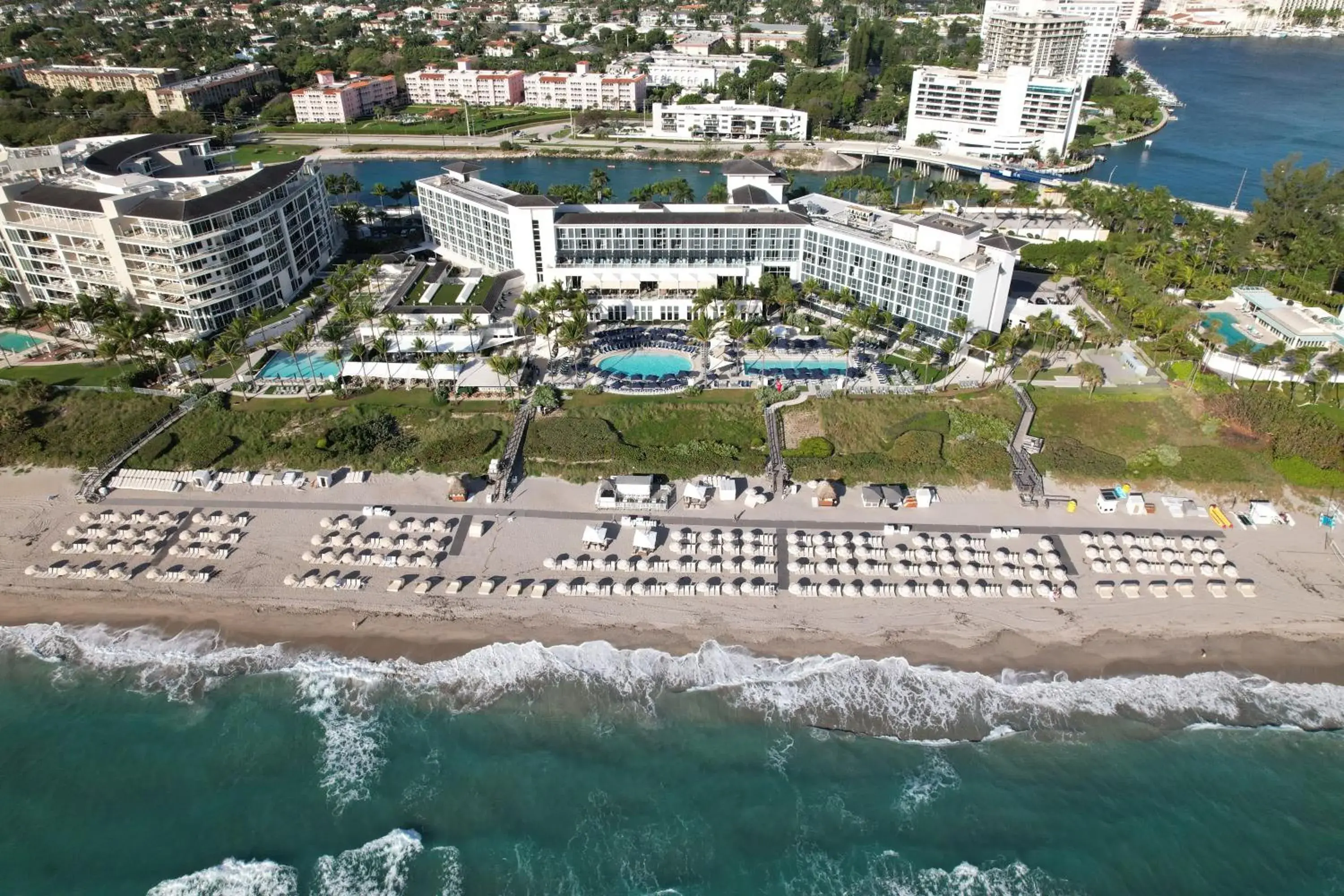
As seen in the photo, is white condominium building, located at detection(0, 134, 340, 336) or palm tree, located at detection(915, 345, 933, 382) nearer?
palm tree, located at detection(915, 345, 933, 382)

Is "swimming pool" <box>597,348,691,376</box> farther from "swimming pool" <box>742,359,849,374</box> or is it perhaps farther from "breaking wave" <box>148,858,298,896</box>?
"breaking wave" <box>148,858,298,896</box>

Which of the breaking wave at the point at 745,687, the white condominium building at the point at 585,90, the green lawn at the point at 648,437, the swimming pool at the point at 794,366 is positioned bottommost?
the breaking wave at the point at 745,687

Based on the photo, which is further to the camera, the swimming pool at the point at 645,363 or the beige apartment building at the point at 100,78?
the beige apartment building at the point at 100,78

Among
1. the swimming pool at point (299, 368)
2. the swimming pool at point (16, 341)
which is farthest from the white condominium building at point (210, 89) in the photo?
the swimming pool at point (299, 368)

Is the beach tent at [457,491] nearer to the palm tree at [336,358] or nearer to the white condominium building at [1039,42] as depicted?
the palm tree at [336,358]

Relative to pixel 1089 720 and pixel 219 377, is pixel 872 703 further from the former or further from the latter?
pixel 219 377

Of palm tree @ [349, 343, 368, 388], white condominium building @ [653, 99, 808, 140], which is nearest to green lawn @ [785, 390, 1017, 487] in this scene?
palm tree @ [349, 343, 368, 388]
